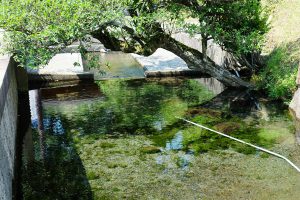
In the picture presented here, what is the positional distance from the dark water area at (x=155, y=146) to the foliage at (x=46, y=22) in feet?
8.56

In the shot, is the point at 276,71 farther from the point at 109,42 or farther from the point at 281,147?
the point at 109,42

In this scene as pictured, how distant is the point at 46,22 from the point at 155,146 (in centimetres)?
490

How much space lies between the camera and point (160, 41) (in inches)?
564

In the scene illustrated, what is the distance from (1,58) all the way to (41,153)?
4197mm

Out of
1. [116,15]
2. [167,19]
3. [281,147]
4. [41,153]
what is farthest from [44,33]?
[281,147]

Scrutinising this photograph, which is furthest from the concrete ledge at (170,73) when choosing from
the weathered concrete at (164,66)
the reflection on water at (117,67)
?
the reflection on water at (117,67)

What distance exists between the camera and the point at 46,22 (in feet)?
38.6

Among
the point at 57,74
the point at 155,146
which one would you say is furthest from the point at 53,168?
the point at 57,74

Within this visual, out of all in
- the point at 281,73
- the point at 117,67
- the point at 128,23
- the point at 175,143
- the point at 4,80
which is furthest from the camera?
the point at 117,67

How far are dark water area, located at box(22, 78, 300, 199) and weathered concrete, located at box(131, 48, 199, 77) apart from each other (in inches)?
103

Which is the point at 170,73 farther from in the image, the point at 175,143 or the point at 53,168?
the point at 53,168

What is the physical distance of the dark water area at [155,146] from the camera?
8648 millimetres

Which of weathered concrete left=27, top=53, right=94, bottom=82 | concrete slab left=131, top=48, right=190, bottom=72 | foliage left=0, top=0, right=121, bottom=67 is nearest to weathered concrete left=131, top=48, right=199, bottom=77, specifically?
concrete slab left=131, top=48, right=190, bottom=72

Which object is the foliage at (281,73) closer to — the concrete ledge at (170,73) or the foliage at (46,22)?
the concrete ledge at (170,73)
